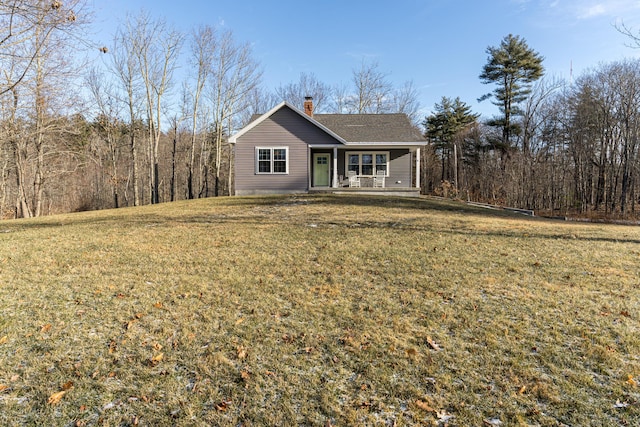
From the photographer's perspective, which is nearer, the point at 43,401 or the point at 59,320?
the point at 43,401

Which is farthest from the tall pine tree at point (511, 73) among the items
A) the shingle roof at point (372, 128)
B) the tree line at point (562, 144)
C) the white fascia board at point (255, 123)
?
the white fascia board at point (255, 123)

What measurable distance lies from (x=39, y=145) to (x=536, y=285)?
78.7 ft

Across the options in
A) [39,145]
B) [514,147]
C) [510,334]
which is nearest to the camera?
[510,334]

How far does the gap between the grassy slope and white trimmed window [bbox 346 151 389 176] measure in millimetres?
12434

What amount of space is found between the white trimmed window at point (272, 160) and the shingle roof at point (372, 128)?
3541 mm

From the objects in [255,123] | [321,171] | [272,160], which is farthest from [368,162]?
[255,123]

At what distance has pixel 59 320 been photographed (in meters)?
3.73

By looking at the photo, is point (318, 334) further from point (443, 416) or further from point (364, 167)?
point (364, 167)

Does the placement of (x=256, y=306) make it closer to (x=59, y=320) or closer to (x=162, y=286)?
(x=162, y=286)

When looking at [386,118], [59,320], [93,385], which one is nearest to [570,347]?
[93,385]

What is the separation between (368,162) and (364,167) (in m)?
0.36

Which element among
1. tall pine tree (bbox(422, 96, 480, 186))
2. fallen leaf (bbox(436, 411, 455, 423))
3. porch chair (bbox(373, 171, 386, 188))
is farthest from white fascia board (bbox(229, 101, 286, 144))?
tall pine tree (bbox(422, 96, 480, 186))

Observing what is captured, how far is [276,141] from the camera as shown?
17844 mm

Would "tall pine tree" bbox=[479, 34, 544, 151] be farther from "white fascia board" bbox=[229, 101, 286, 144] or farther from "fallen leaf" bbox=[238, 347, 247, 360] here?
"fallen leaf" bbox=[238, 347, 247, 360]
